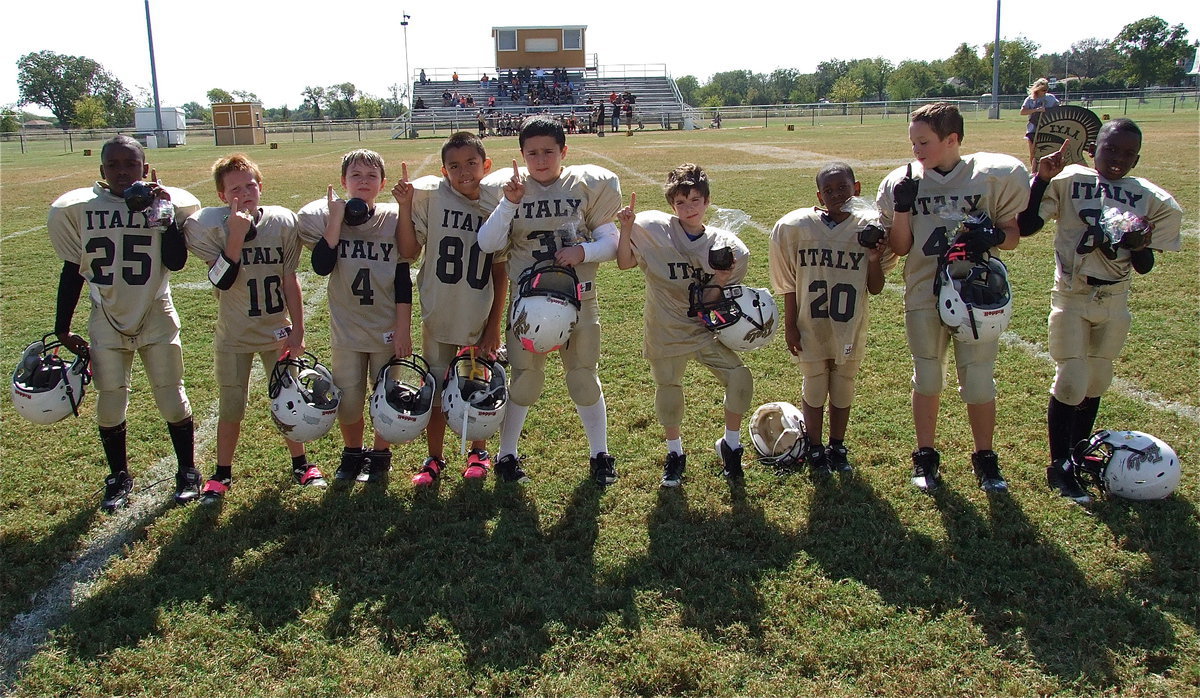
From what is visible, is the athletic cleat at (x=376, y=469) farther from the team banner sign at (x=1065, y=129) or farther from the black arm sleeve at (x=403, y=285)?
the team banner sign at (x=1065, y=129)

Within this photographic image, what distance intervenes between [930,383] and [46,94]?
283 ft

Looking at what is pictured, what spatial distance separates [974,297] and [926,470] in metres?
0.81

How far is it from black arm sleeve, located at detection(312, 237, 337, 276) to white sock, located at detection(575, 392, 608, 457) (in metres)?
1.26

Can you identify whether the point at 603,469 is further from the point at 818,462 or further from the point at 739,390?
the point at 818,462

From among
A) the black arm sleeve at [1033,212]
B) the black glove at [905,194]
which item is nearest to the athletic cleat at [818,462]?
the black glove at [905,194]

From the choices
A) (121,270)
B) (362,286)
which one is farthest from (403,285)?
(121,270)

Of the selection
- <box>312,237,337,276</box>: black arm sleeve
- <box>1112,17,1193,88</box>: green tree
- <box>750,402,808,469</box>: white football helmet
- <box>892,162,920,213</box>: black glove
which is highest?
<box>1112,17,1193,88</box>: green tree

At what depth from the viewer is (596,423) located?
3779 mm

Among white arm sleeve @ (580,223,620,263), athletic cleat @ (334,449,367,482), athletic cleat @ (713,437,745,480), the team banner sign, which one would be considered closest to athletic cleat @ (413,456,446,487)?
athletic cleat @ (334,449,367,482)

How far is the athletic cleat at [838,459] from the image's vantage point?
12.5 ft

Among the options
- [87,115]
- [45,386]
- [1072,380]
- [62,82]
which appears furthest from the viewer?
[62,82]

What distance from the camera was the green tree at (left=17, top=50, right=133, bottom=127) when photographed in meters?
68.4

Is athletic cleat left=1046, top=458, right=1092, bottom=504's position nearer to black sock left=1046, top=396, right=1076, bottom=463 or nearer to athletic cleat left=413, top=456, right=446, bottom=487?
black sock left=1046, top=396, right=1076, bottom=463

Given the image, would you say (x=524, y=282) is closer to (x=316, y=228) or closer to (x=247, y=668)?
(x=316, y=228)
